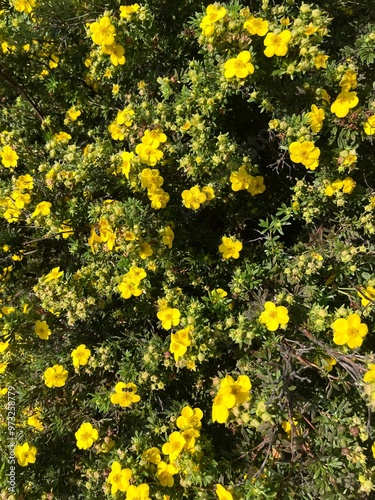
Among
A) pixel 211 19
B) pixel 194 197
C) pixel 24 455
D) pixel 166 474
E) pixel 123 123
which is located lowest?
pixel 166 474

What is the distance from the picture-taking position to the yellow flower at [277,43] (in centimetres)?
250

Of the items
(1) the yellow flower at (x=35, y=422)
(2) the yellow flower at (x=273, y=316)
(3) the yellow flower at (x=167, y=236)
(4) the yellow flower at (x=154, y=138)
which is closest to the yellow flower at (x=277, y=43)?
(4) the yellow flower at (x=154, y=138)

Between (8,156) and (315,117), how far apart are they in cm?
245

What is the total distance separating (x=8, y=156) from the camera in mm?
3566

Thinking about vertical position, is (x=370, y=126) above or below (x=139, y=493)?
above

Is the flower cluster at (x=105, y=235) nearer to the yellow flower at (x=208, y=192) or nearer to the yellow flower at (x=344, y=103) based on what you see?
the yellow flower at (x=208, y=192)

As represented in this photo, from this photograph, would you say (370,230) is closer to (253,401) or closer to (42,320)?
(253,401)

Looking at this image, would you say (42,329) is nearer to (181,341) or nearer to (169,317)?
(169,317)

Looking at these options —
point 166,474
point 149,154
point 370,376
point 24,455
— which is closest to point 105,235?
point 149,154

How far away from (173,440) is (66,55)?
3484 millimetres

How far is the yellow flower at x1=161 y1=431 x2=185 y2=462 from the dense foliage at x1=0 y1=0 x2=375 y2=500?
3 cm

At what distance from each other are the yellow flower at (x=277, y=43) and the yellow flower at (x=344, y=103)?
0.49m

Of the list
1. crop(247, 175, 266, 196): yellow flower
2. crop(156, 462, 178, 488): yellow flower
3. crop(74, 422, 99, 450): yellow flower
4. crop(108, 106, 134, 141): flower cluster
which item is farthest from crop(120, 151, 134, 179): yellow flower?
crop(156, 462, 178, 488): yellow flower

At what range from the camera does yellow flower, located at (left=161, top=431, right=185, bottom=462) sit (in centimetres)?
271
